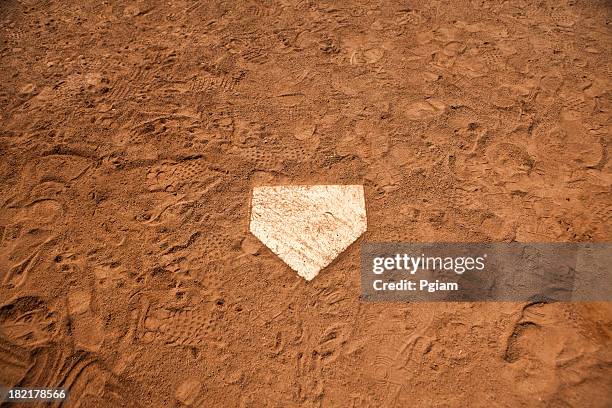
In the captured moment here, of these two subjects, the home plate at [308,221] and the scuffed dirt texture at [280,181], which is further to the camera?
the home plate at [308,221]

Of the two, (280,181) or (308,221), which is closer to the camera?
(308,221)

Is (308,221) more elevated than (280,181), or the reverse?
(280,181)

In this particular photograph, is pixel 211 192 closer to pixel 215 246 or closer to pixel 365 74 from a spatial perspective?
pixel 215 246

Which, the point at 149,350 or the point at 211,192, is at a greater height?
the point at 211,192

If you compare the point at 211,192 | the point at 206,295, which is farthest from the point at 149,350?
the point at 211,192
